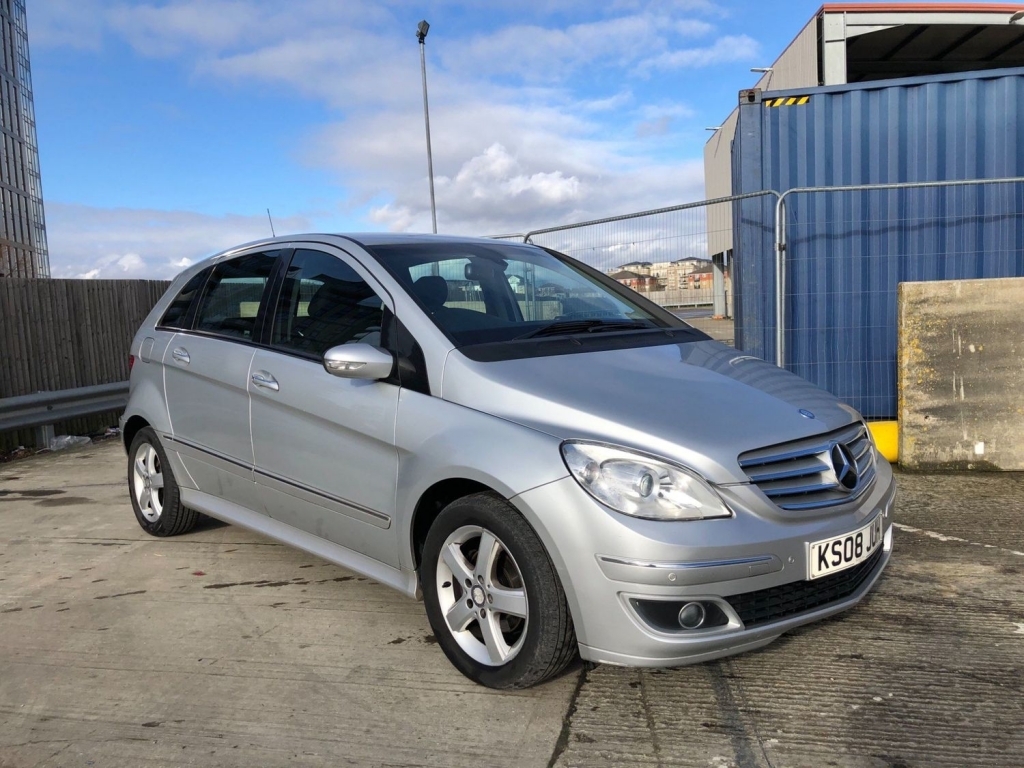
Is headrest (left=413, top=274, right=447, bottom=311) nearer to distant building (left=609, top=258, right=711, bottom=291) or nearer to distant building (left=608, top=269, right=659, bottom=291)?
distant building (left=608, top=269, right=659, bottom=291)

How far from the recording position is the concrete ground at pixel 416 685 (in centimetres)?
261

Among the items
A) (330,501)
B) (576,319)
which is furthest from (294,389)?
(576,319)

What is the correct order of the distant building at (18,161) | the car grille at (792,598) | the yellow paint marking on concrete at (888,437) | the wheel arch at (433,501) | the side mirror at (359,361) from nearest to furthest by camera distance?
1. the car grille at (792,598)
2. the wheel arch at (433,501)
3. the side mirror at (359,361)
4. the yellow paint marking on concrete at (888,437)
5. the distant building at (18,161)

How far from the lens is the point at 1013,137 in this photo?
7.52m

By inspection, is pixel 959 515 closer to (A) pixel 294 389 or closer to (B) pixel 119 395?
(A) pixel 294 389

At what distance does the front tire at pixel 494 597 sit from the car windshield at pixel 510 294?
0.73m

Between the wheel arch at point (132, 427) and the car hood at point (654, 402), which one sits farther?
the wheel arch at point (132, 427)

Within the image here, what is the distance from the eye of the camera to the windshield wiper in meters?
3.48

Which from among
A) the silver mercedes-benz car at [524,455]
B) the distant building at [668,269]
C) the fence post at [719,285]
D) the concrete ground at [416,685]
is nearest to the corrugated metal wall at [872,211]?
the fence post at [719,285]

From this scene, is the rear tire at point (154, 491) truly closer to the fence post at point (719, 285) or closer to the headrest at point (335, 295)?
the headrest at point (335, 295)

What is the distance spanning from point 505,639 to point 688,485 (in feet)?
2.86

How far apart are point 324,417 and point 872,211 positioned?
5.89 meters

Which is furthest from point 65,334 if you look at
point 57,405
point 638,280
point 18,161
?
point 18,161

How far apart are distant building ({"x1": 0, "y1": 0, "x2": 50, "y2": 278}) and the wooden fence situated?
40051mm
